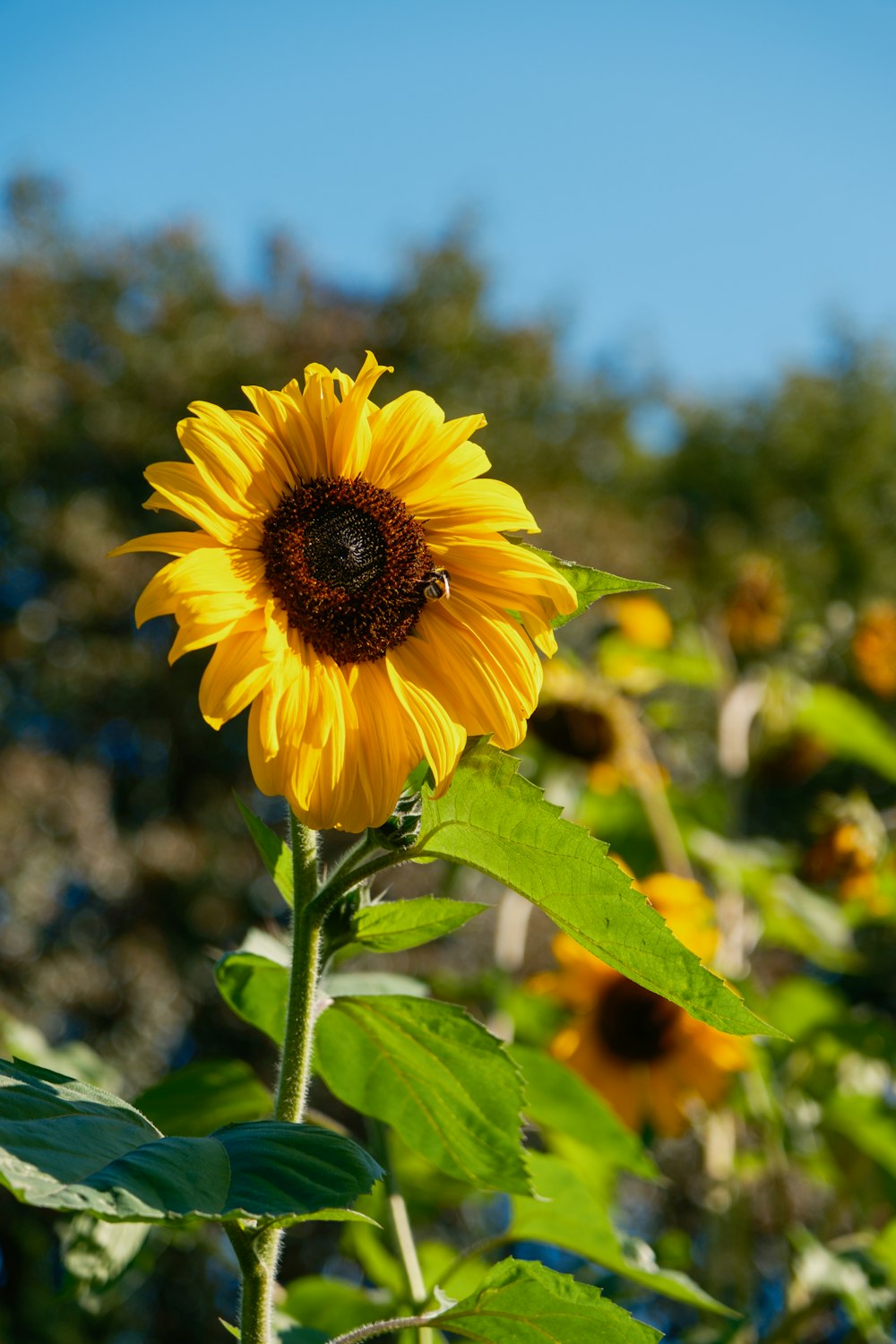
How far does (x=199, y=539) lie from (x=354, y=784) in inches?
5.6

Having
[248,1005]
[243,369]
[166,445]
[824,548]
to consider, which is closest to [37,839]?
[166,445]

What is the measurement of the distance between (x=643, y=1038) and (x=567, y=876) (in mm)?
1000

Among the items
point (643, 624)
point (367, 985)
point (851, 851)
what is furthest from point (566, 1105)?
point (643, 624)

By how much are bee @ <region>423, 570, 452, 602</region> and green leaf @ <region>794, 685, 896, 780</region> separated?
1090mm

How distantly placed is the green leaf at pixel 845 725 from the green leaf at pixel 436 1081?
3.72 ft

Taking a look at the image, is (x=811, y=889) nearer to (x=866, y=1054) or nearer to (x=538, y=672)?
(x=866, y=1054)

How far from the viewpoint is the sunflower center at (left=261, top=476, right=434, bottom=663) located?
24.3 inches

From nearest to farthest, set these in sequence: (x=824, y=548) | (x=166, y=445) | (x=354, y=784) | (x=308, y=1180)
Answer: (x=308, y=1180) < (x=354, y=784) < (x=166, y=445) < (x=824, y=548)

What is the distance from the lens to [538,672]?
602 millimetres

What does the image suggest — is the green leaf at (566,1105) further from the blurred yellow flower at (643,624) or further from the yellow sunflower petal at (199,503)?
the blurred yellow flower at (643,624)

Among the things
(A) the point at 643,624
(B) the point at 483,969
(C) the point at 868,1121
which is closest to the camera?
(C) the point at 868,1121

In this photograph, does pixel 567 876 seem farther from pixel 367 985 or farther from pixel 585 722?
pixel 585 722

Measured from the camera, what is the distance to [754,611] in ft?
6.37

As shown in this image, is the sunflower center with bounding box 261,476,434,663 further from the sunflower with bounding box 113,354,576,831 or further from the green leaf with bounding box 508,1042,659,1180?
the green leaf with bounding box 508,1042,659,1180
